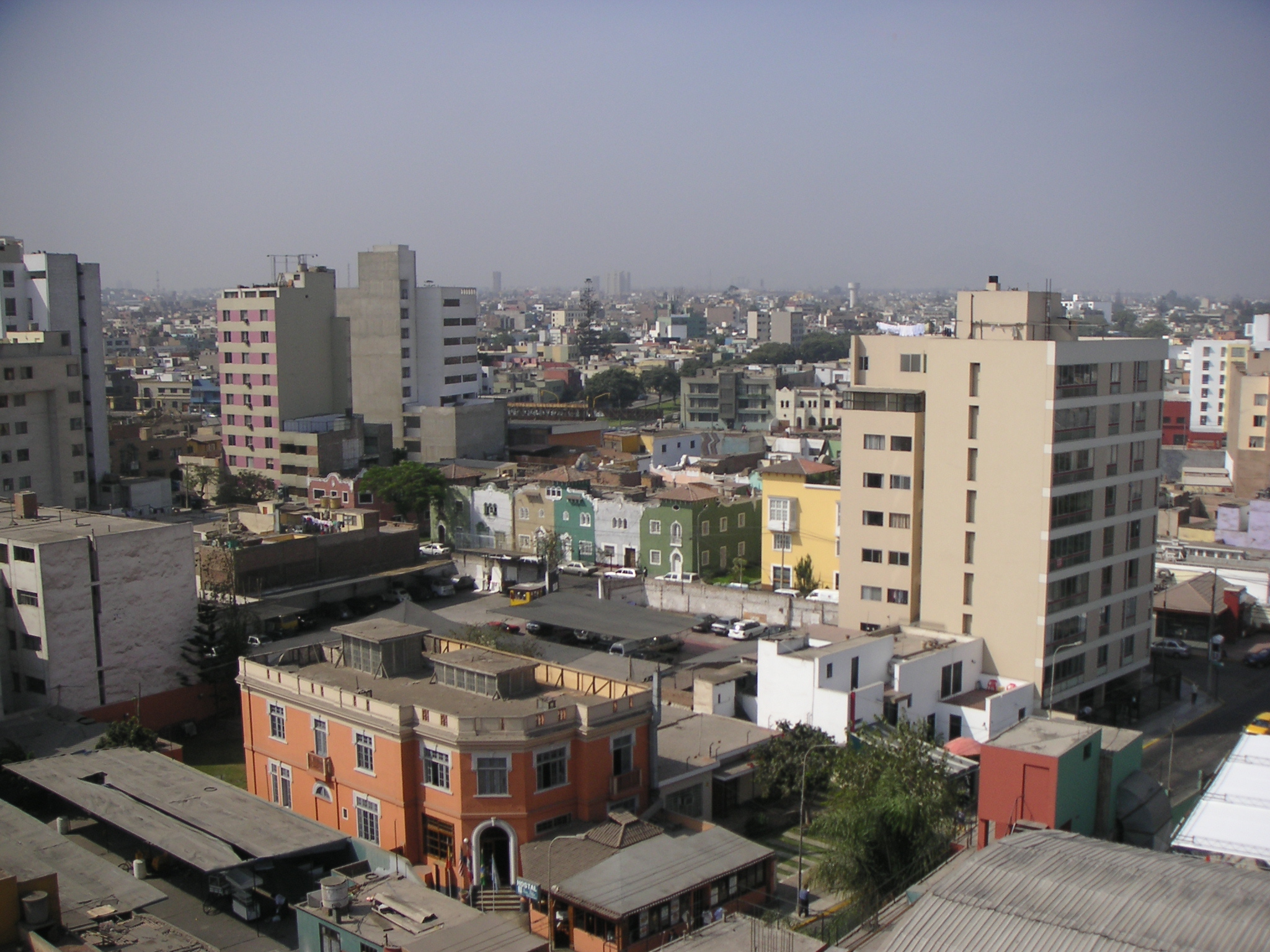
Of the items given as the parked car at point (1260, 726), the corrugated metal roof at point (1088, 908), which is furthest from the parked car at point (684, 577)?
the corrugated metal roof at point (1088, 908)

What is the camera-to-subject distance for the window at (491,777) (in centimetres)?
1405

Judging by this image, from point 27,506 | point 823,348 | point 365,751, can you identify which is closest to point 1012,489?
point 365,751

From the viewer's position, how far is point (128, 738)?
17.8 metres

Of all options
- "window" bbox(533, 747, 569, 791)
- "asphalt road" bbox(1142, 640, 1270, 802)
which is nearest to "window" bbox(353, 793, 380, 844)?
"window" bbox(533, 747, 569, 791)

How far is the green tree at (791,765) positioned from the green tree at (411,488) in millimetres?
19914

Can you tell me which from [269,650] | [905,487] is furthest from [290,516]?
[905,487]

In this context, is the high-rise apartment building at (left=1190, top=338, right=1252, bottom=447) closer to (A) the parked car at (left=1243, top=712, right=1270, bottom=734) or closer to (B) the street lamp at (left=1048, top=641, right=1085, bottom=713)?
(B) the street lamp at (left=1048, top=641, right=1085, bottom=713)

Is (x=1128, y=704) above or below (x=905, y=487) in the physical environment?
below

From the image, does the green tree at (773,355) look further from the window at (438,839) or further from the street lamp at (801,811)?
the window at (438,839)

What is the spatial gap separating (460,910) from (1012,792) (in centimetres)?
625

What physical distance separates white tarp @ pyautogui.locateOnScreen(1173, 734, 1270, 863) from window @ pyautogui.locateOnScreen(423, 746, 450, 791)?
8.10 m

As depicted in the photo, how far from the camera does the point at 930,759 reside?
48.6ft

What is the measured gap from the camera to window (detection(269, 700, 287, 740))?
16250 mm

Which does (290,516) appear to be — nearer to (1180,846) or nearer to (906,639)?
(906,639)
